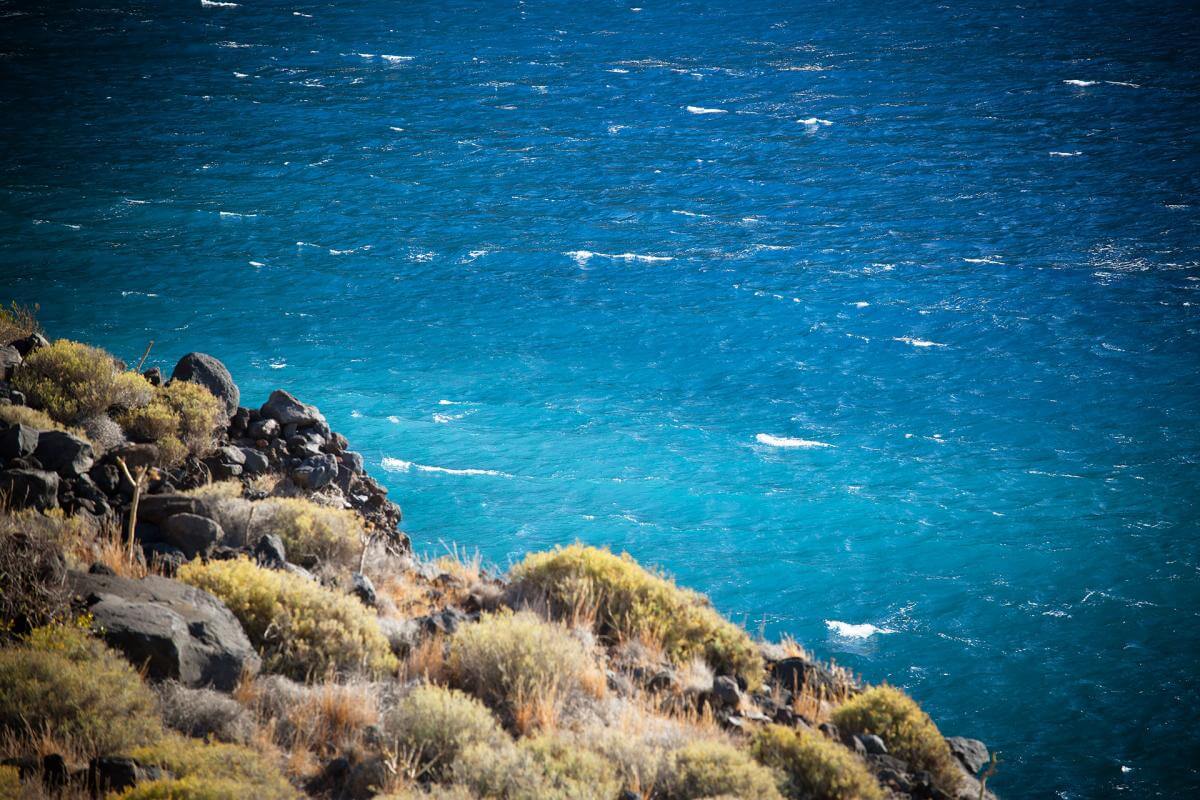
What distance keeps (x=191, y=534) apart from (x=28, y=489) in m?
1.31

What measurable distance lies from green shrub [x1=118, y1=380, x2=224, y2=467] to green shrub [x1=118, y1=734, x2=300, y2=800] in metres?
4.96

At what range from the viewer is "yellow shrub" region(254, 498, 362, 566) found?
8445 mm

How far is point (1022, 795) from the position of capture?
9.61 metres

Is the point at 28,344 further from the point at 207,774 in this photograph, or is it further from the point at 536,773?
the point at 536,773

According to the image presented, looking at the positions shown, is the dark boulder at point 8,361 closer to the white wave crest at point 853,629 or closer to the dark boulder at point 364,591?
the dark boulder at point 364,591

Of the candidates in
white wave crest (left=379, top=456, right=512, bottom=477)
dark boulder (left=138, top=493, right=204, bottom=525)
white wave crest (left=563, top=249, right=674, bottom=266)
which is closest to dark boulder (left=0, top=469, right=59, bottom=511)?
dark boulder (left=138, top=493, right=204, bottom=525)

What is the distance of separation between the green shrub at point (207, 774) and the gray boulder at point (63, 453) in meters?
4.15

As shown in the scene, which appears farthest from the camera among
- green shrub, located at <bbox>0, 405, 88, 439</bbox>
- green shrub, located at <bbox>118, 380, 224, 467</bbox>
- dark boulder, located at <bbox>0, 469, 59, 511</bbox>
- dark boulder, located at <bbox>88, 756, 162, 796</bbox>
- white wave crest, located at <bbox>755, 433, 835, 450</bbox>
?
white wave crest, located at <bbox>755, 433, 835, 450</bbox>

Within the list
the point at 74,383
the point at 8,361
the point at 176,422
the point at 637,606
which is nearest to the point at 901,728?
the point at 637,606

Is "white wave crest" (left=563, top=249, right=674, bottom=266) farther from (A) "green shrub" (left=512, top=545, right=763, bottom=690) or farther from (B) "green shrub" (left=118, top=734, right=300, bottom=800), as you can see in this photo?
(B) "green shrub" (left=118, top=734, right=300, bottom=800)

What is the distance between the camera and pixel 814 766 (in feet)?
20.3

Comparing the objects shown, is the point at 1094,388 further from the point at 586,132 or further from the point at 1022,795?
the point at 586,132

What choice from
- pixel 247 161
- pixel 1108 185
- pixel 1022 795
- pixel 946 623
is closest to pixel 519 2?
pixel 247 161

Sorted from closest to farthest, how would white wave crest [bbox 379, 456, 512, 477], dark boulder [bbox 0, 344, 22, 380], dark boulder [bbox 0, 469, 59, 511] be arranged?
dark boulder [bbox 0, 469, 59, 511]
dark boulder [bbox 0, 344, 22, 380]
white wave crest [bbox 379, 456, 512, 477]
